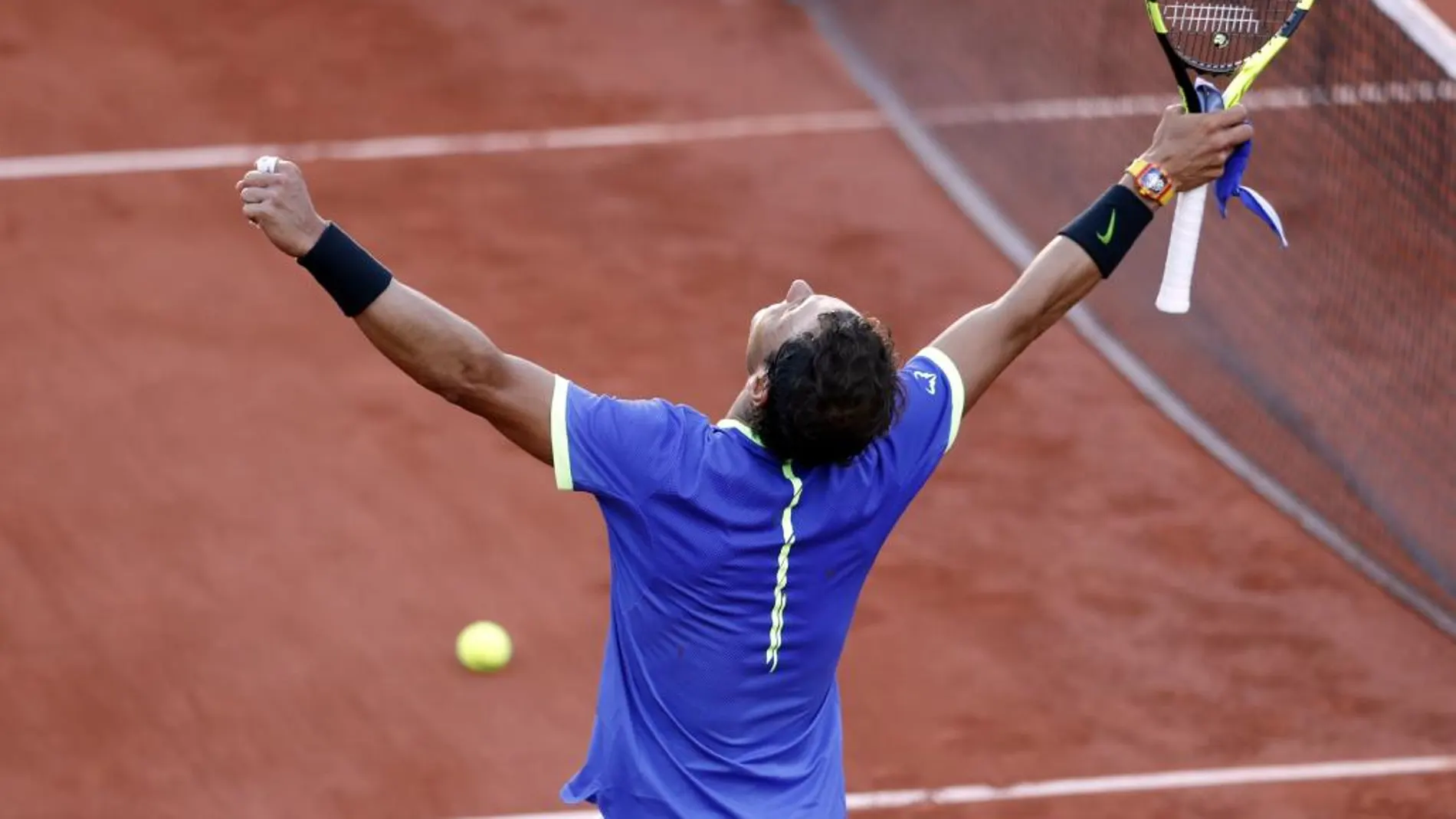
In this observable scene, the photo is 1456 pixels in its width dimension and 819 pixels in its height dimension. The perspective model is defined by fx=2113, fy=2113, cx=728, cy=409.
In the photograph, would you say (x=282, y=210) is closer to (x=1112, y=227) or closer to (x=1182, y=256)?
(x=1112, y=227)

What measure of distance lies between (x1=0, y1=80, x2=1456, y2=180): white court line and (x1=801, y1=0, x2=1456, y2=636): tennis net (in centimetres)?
3

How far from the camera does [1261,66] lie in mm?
4520

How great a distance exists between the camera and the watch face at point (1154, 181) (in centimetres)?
417

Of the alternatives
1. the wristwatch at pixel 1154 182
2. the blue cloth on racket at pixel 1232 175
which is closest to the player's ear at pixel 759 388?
the wristwatch at pixel 1154 182

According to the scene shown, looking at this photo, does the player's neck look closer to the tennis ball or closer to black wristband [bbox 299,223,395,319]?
black wristband [bbox 299,223,395,319]

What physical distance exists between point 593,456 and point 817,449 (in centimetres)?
40

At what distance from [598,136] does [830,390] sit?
22.8 ft

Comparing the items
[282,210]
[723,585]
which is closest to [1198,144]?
[723,585]

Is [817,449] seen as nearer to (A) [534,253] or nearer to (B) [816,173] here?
(A) [534,253]

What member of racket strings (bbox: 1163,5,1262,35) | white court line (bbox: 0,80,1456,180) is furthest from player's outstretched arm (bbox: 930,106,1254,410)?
white court line (bbox: 0,80,1456,180)

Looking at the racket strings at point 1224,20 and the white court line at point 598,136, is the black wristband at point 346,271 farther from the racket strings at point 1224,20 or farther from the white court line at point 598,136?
the white court line at point 598,136

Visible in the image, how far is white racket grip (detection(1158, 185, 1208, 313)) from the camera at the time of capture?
4223mm

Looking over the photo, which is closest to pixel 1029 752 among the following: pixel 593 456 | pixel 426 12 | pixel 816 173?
pixel 593 456

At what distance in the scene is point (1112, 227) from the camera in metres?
4.19
